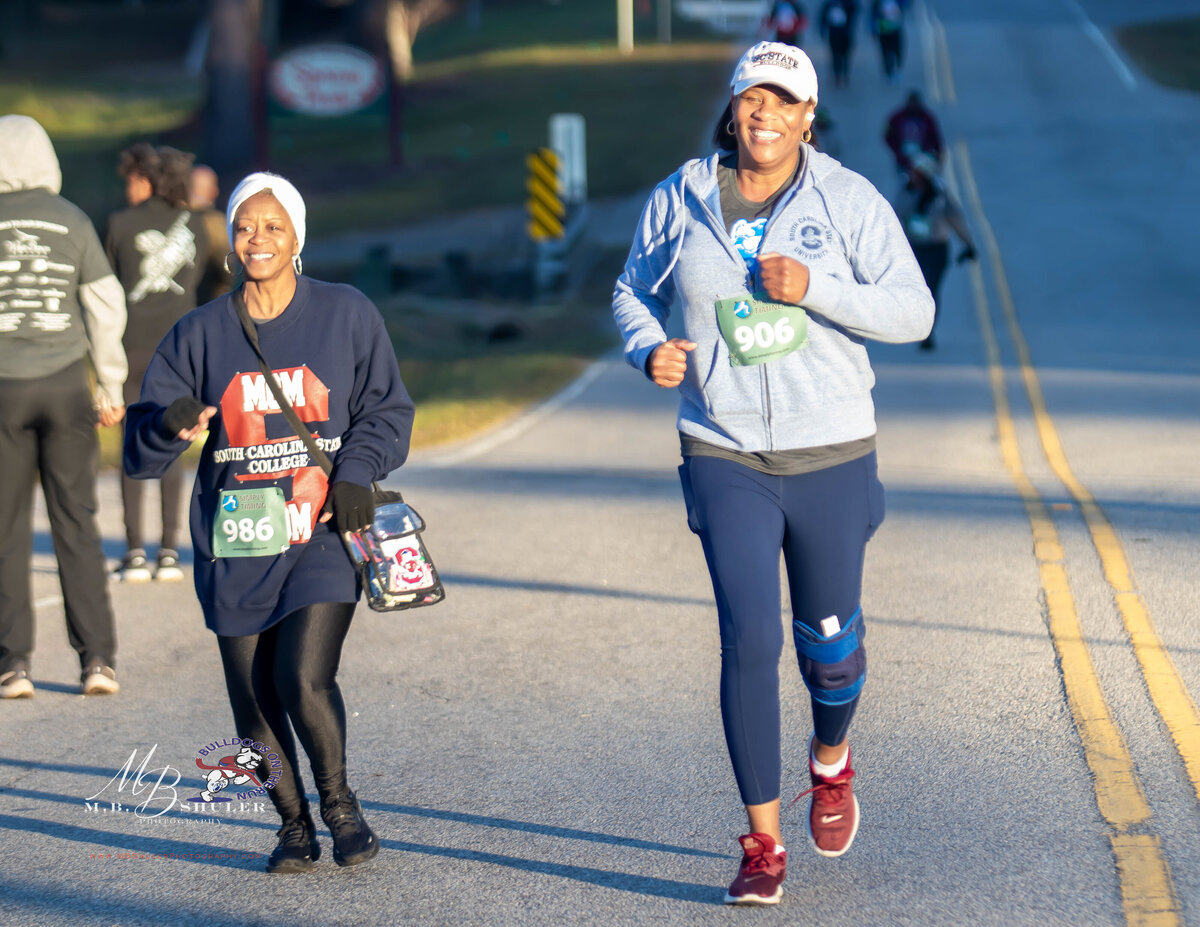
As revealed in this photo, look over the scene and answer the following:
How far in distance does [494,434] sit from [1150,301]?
32.6 feet

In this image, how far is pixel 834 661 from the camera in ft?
14.6

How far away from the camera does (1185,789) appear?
500 cm

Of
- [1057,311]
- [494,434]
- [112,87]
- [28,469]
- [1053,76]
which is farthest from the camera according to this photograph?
[112,87]

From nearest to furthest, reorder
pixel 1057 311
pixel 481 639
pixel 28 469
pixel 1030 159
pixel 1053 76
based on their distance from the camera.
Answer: pixel 28 469
pixel 481 639
pixel 1057 311
pixel 1030 159
pixel 1053 76

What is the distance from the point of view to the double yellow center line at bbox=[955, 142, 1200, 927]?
4.36 m

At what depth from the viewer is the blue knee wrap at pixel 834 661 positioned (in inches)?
175

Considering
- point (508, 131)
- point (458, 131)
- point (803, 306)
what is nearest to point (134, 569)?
point (803, 306)

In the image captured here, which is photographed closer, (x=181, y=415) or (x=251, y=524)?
(x=181, y=415)

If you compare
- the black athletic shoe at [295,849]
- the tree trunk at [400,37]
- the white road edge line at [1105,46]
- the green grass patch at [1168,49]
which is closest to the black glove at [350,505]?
the black athletic shoe at [295,849]

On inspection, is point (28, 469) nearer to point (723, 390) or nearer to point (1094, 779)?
point (723, 390)

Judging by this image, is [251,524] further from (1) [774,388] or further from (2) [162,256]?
(2) [162,256]

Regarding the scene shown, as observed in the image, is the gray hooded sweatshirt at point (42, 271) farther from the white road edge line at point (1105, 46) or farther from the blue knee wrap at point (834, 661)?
the white road edge line at point (1105, 46)

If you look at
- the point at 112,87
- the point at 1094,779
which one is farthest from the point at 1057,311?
the point at 112,87

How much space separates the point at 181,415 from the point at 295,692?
824mm
